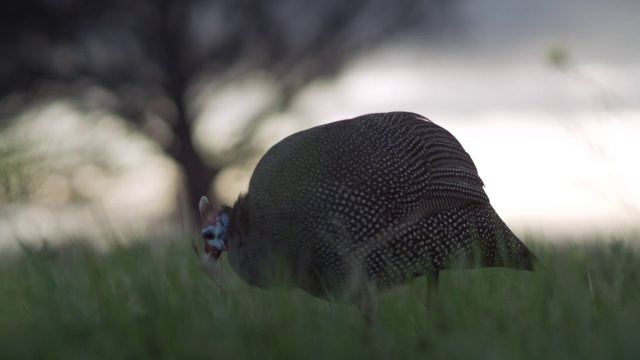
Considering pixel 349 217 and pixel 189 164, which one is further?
pixel 189 164

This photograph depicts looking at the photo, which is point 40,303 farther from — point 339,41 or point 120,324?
point 339,41

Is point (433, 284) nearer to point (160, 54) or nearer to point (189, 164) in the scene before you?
point (189, 164)

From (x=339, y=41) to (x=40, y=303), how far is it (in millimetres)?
6758

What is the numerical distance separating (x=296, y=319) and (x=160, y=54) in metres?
7.11

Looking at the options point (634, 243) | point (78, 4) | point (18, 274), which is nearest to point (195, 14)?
point (78, 4)

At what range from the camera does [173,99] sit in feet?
A: 31.4

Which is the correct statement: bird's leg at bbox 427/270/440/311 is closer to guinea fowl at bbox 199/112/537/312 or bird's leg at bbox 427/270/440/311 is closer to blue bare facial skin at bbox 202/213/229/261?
guinea fowl at bbox 199/112/537/312

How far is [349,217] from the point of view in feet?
11.3

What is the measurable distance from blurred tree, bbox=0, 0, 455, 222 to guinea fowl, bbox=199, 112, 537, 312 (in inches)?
223

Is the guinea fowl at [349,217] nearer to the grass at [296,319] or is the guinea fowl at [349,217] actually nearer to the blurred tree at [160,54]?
the grass at [296,319]

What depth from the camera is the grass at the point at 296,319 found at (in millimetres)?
2490

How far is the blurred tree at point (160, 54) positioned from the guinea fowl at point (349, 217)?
5.67m

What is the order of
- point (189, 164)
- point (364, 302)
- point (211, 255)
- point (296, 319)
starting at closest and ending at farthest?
point (296, 319)
point (364, 302)
point (211, 255)
point (189, 164)

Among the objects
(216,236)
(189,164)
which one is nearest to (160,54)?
(189,164)
